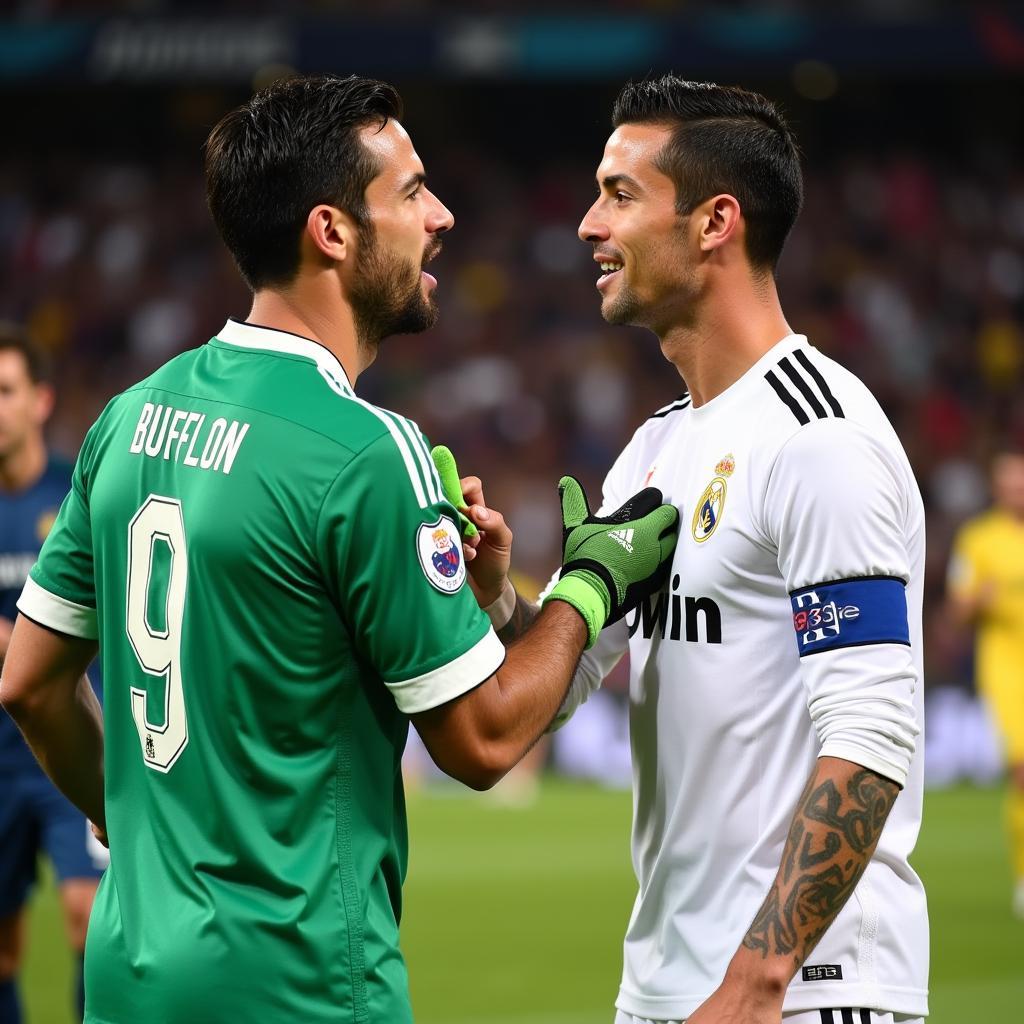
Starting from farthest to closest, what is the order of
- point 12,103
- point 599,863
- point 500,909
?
point 12,103 < point 599,863 < point 500,909

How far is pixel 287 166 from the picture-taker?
2.50 metres

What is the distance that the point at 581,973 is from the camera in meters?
7.36

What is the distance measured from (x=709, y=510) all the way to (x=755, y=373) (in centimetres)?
28

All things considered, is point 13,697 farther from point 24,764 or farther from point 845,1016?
point 24,764

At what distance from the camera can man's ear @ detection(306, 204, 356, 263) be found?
2.51 meters

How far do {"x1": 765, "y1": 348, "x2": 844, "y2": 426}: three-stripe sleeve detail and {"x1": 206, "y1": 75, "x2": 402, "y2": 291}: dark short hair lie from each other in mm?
743

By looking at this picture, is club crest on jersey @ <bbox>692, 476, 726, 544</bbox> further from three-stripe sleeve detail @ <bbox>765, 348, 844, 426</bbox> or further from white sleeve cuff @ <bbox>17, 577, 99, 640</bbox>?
white sleeve cuff @ <bbox>17, 577, 99, 640</bbox>

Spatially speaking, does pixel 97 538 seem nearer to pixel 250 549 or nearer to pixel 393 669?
pixel 250 549

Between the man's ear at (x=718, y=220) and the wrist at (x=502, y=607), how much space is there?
73 cm

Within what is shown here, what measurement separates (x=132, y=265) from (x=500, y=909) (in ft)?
41.6

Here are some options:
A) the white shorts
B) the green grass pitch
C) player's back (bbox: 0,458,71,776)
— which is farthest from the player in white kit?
the green grass pitch

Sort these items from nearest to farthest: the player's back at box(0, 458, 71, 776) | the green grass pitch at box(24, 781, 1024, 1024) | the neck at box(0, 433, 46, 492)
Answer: the player's back at box(0, 458, 71, 776), the neck at box(0, 433, 46, 492), the green grass pitch at box(24, 781, 1024, 1024)

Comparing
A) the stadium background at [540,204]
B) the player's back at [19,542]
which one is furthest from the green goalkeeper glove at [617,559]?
the stadium background at [540,204]

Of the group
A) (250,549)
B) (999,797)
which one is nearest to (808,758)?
(250,549)
